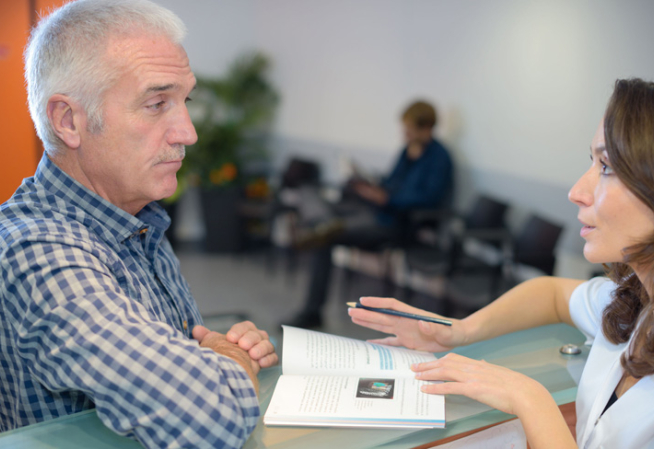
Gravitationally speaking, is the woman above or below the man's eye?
below

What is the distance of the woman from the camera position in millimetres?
1128

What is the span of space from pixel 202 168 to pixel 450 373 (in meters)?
5.51

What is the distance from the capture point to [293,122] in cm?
693

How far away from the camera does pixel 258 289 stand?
551cm

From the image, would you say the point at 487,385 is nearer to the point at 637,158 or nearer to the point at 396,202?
the point at 637,158

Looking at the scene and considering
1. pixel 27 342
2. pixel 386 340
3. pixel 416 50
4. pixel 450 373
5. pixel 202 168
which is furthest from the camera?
pixel 202 168

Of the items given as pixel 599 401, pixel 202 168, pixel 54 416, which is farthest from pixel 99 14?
pixel 202 168

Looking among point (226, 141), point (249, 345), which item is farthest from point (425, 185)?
point (249, 345)

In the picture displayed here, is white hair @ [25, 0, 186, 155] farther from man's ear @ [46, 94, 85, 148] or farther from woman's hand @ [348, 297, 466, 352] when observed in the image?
woman's hand @ [348, 297, 466, 352]

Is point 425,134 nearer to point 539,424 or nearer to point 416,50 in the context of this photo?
point 416,50

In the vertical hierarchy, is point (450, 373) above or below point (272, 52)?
below

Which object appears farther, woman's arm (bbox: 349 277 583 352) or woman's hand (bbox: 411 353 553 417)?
woman's arm (bbox: 349 277 583 352)

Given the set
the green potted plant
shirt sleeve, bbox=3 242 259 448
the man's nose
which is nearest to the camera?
shirt sleeve, bbox=3 242 259 448

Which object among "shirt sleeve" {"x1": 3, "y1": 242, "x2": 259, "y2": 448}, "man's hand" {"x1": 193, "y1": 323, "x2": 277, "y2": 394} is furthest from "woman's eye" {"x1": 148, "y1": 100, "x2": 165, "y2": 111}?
"man's hand" {"x1": 193, "y1": 323, "x2": 277, "y2": 394}
